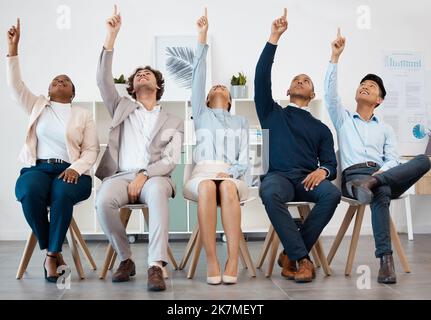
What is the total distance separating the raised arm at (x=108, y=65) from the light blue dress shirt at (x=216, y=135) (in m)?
0.48

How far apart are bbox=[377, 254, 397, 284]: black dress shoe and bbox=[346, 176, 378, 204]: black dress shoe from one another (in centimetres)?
32

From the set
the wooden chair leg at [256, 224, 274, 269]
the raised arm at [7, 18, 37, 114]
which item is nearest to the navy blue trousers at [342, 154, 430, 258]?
the wooden chair leg at [256, 224, 274, 269]

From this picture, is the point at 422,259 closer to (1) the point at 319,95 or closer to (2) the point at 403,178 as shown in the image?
(2) the point at 403,178

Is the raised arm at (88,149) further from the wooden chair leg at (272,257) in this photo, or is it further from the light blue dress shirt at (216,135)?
the wooden chair leg at (272,257)

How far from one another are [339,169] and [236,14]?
262 centimetres

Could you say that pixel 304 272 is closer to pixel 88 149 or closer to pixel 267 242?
pixel 267 242

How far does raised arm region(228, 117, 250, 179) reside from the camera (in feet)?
11.7

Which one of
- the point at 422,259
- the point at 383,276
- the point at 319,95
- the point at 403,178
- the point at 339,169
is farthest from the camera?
the point at 319,95

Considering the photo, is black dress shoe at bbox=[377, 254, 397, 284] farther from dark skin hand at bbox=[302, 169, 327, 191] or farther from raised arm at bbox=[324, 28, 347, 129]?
raised arm at bbox=[324, 28, 347, 129]

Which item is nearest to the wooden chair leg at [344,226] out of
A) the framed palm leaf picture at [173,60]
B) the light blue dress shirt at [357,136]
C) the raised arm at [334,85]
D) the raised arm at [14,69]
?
the light blue dress shirt at [357,136]

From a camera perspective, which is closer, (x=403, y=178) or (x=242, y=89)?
(x=403, y=178)

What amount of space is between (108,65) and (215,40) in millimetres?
2525

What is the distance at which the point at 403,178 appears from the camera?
3.45 meters
